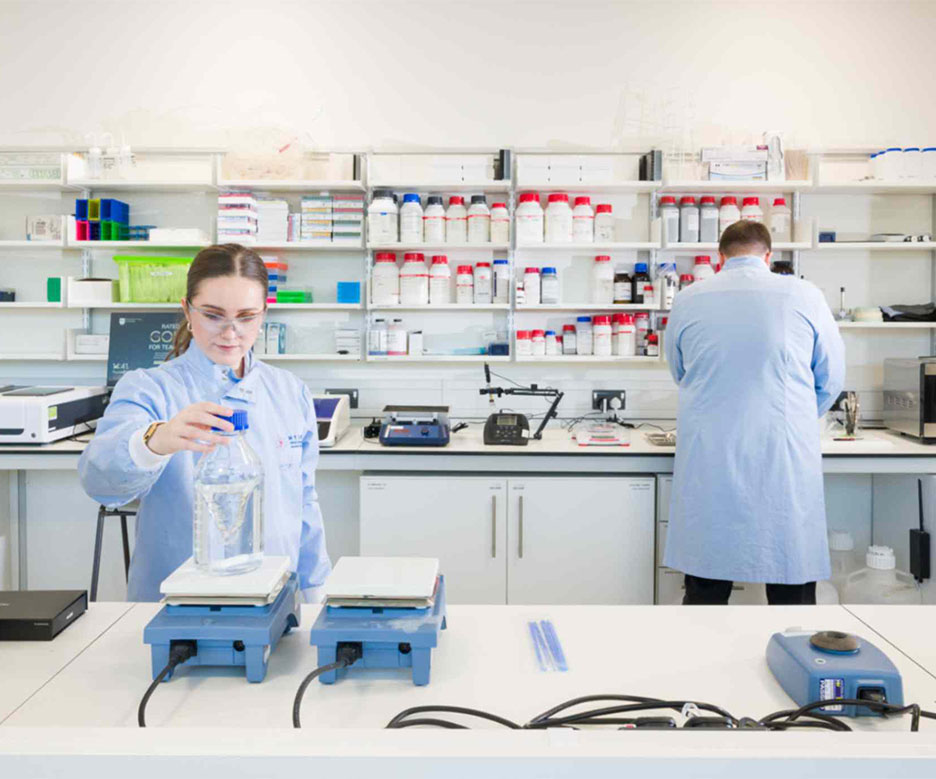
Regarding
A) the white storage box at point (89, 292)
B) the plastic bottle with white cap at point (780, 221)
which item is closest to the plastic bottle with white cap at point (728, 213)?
the plastic bottle with white cap at point (780, 221)

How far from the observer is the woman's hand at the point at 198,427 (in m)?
1.20

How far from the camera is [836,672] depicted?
1.07m

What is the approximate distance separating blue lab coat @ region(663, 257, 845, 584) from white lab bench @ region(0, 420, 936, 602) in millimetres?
466

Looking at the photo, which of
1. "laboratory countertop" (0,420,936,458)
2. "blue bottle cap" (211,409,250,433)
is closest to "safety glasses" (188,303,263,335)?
"blue bottle cap" (211,409,250,433)

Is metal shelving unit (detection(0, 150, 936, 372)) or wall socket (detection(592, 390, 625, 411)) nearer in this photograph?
metal shelving unit (detection(0, 150, 936, 372))

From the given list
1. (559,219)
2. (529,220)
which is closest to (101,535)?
(529,220)

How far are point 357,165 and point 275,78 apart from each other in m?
0.60

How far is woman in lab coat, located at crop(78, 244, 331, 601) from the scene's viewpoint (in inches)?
65.4

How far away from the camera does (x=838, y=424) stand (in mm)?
3615

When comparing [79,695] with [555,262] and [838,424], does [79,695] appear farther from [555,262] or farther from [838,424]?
[838,424]

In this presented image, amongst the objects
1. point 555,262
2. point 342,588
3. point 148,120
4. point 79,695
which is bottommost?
point 79,695

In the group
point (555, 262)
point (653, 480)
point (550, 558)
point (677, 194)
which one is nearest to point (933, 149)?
point (677, 194)

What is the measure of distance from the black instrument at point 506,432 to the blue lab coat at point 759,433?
0.75 m

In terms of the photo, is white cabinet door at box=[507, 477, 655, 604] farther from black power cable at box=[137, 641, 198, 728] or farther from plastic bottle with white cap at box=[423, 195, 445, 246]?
black power cable at box=[137, 641, 198, 728]
